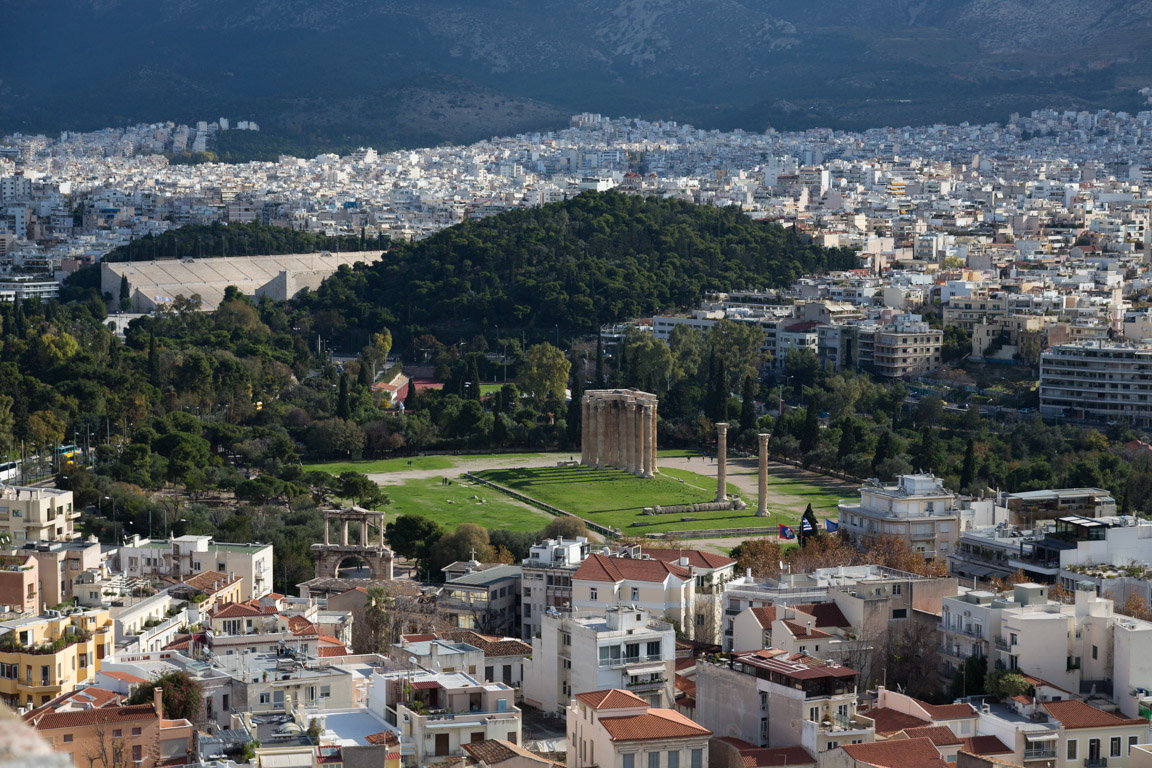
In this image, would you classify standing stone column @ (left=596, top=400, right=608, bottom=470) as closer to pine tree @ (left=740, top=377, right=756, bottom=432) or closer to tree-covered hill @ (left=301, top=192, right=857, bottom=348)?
pine tree @ (left=740, top=377, right=756, bottom=432)

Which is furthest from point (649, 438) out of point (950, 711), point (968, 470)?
point (950, 711)

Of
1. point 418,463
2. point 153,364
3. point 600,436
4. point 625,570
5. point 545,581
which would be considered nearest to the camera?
point 625,570

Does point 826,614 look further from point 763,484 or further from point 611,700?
point 763,484

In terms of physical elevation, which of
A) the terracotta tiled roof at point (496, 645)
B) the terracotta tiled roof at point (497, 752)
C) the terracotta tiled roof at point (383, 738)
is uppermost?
the terracotta tiled roof at point (383, 738)

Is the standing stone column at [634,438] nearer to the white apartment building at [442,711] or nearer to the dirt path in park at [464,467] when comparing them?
the dirt path in park at [464,467]

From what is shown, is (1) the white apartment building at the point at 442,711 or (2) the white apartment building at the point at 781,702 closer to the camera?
(1) the white apartment building at the point at 442,711

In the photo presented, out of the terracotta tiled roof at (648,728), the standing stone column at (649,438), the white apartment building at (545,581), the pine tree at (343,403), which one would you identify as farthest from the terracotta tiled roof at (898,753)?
the pine tree at (343,403)

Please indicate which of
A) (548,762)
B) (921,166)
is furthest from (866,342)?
(921,166)
